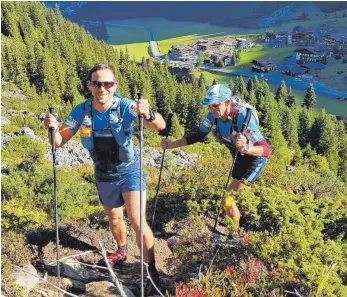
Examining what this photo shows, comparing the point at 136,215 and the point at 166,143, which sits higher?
the point at 166,143

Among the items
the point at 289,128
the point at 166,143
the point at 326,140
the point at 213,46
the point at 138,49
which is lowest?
the point at 138,49

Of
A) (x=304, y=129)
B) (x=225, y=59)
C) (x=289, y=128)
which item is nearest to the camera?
(x=289, y=128)

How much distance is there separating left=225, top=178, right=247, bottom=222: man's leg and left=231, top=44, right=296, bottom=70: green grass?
10071cm

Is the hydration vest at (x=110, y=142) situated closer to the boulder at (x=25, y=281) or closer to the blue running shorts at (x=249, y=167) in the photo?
the boulder at (x=25, y=281)

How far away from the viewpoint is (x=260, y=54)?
4550 inches

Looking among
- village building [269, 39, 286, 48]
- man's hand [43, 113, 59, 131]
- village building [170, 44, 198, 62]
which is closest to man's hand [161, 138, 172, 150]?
man's hand [43, 113, 59, 131]

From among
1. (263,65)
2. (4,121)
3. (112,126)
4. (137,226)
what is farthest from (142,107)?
(263,65)

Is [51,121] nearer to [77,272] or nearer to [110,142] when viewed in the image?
[110,142]

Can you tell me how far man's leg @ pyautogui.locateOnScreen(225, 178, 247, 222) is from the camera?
6180mm

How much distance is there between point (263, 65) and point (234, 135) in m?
99.0

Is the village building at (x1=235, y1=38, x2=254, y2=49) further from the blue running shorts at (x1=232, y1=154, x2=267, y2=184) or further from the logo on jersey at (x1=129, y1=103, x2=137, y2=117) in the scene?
the logo on jersey at (x1=129, y1=103, x2=137, y2=117)

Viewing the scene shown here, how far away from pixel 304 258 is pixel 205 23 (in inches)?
7731

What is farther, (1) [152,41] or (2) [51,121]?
(1) [152,41]

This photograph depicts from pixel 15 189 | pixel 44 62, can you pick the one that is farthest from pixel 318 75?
pixel 15 189
